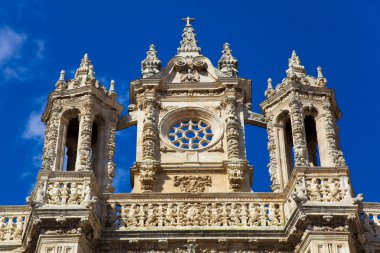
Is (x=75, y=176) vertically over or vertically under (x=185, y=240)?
over

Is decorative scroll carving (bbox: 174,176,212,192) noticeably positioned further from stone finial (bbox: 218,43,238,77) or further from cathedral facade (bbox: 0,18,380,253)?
stone finial (bbox: 218,43,238,77)

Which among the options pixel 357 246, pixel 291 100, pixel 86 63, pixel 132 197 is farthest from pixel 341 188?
pixel 86 63

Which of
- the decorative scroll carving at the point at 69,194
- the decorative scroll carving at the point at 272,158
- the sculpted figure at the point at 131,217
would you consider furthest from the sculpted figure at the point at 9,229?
the decorative scroll carving at the point at 272,158

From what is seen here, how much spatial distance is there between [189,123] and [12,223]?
5.53 metres

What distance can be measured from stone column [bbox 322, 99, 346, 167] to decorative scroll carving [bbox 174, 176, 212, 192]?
3.05 meters

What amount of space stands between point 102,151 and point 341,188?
6201mm

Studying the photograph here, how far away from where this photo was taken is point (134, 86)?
24.4 m

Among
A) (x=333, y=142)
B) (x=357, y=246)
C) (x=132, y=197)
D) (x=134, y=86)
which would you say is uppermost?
(x=134, y=86)

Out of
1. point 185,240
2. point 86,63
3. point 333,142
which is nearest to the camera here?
point 185,240

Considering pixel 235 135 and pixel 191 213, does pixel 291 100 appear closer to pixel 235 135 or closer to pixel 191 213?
pixel 235 135

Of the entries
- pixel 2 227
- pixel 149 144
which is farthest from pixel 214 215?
pixel 2 227

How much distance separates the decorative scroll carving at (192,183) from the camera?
22219mm

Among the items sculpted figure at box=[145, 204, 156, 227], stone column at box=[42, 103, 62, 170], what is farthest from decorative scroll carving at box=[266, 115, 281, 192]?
stone column at box=[42, 103, 62, 170]

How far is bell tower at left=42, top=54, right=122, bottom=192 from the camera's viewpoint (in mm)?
22062
